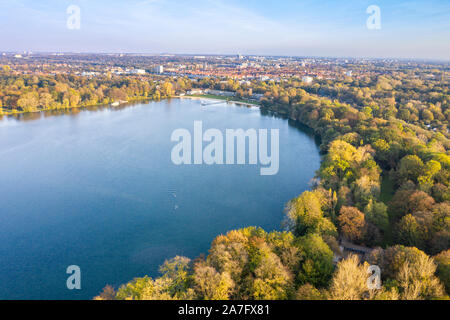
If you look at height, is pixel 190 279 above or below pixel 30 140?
below

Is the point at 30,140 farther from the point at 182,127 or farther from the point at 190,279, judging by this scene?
the point at 190,279

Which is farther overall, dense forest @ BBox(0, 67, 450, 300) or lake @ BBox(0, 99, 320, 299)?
lake @ BBox(0, 99, 320, 299)

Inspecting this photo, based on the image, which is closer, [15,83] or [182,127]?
[182,127]

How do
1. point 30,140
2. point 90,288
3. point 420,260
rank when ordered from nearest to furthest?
point 420,260 < point 90,288 < point 30,140

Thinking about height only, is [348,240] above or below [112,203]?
below

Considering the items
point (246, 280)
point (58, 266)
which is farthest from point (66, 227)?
point (246, 280)

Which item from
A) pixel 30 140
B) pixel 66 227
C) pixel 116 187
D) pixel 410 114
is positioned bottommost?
pixel 66 227

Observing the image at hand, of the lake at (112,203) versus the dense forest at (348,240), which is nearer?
the dense forest at (348,240)
